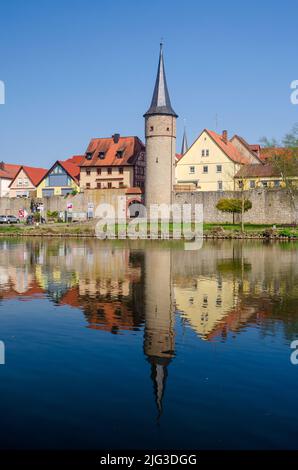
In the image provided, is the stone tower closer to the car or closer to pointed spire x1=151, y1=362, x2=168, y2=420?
the car

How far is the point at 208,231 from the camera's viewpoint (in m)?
56.8

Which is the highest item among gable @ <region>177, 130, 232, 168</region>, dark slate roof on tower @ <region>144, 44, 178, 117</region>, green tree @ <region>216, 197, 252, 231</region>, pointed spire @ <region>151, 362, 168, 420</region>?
dark slate roof on tower @ <region>144, 44, 178, 117</region>

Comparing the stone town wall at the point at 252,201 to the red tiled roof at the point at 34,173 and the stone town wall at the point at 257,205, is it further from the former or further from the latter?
the red tiled roof at the point at 34,173

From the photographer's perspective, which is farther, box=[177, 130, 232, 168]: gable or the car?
the car

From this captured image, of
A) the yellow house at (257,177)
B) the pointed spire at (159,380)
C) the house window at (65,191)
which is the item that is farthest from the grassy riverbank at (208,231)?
the pointed spire at (159,380)

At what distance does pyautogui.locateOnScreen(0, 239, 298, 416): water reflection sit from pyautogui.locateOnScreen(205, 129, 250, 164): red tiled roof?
36.0 meters

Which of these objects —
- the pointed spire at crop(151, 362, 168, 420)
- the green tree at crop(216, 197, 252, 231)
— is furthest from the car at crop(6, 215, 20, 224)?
the pointed spire at crop(151, 362, 168, 420)

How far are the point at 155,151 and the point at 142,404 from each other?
187 ft

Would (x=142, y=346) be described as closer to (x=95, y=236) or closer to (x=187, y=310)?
(x=187, y=310)

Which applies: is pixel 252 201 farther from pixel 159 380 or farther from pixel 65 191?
pixel 159 380

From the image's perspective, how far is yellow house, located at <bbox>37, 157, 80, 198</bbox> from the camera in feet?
266

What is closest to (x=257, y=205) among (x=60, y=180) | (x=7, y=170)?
(x=60, y=180)

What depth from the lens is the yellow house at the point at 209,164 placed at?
70.4 m

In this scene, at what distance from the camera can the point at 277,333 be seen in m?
14.0
